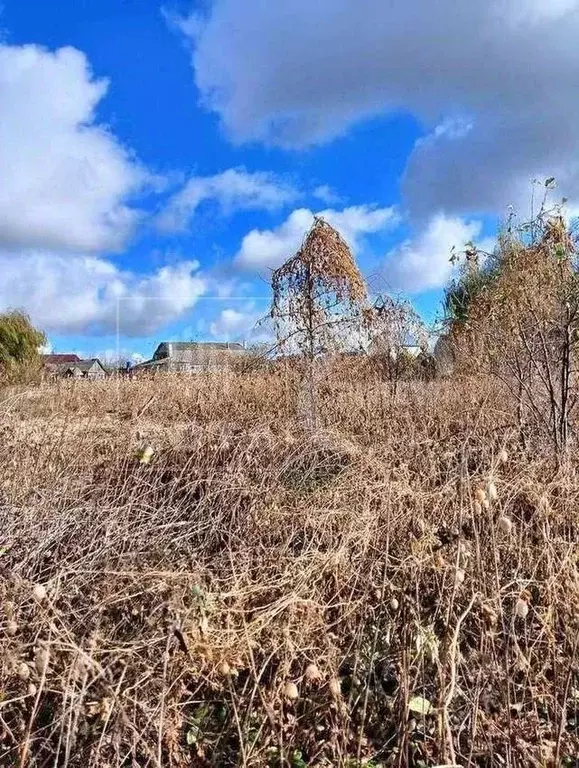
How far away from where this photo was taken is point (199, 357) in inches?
458

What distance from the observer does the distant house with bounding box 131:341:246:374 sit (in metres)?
10.9

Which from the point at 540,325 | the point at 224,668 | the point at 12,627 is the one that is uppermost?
the point at 540,325

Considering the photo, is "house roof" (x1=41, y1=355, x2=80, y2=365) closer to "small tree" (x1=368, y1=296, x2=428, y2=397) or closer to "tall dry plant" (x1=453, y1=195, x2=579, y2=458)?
"small tree" (x1=368, y1=296, x2=428, y2=397)

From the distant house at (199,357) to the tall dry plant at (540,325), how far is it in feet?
17.5

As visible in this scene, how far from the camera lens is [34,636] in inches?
89.5

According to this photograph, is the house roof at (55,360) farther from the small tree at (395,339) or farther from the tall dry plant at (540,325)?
the tall dry plant at (540,325)

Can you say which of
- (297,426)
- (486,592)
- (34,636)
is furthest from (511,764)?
(297,426)

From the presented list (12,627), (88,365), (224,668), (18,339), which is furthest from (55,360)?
(224,668)

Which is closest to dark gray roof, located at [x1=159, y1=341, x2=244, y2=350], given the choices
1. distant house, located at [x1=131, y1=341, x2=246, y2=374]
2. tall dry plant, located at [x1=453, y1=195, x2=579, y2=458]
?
distant house, located at [x1=131, y1=341, x2=246, y2=374]

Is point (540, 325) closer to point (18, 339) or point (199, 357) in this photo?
point (199, 357)

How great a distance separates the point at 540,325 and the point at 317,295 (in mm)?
2306

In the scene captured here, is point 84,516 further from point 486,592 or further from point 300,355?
point 300,355

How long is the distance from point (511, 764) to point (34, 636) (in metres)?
1.71

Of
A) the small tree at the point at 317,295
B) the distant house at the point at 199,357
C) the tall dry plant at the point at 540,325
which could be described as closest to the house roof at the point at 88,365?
the distant house at the point at 199,357
